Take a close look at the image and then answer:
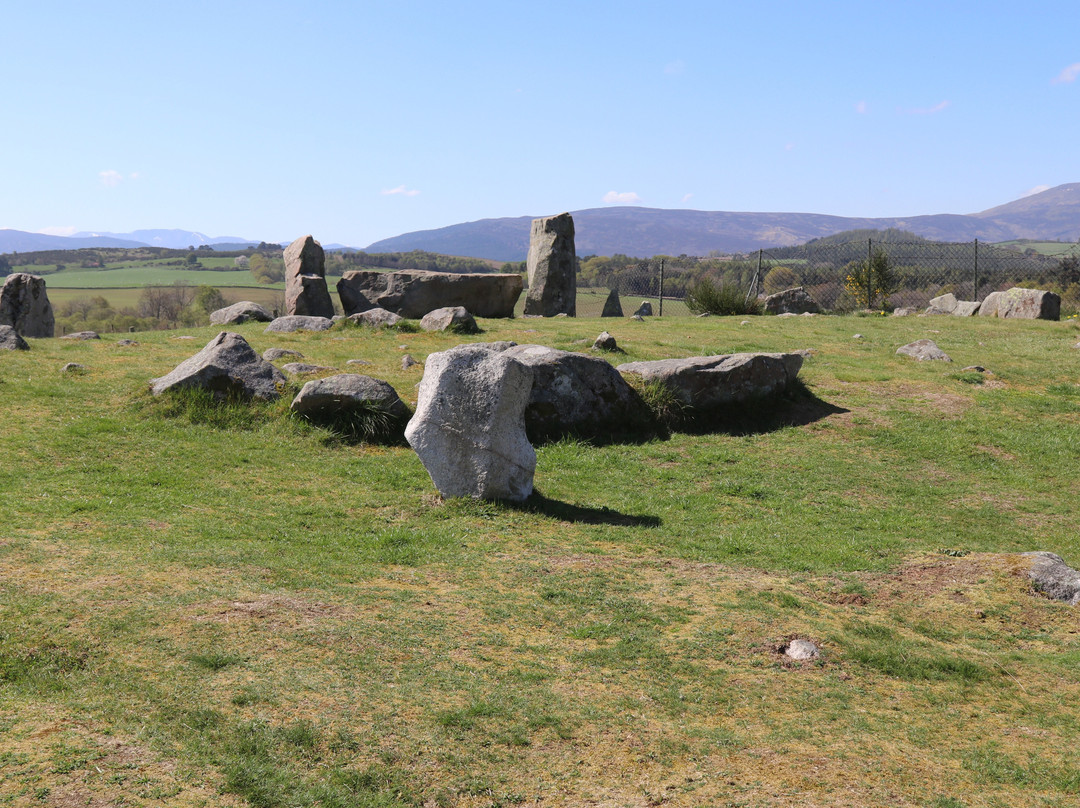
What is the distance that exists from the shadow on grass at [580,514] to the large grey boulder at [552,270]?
723 inches

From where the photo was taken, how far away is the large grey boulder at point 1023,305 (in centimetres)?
2458

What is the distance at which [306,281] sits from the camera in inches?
959

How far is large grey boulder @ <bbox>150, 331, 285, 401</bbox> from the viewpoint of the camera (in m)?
12.2

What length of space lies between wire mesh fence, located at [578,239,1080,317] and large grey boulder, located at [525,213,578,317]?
5.67 meters

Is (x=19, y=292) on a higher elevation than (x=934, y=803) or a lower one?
higher

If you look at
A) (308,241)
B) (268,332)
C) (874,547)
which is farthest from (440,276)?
(874,547)

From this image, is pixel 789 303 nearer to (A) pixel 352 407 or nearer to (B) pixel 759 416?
(B) pixel 759 416

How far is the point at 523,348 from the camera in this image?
44.5 ft

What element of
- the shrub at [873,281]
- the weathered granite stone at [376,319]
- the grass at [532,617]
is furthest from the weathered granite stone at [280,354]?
the shrub at [873,281]

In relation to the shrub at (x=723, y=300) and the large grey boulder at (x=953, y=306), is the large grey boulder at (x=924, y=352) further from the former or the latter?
the large grey boulder at (x=953, y=306)

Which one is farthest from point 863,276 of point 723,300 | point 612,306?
point 612,306

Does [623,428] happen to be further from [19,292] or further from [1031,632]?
[19,292]

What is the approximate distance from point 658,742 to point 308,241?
2328cm

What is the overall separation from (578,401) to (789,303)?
18.5m
